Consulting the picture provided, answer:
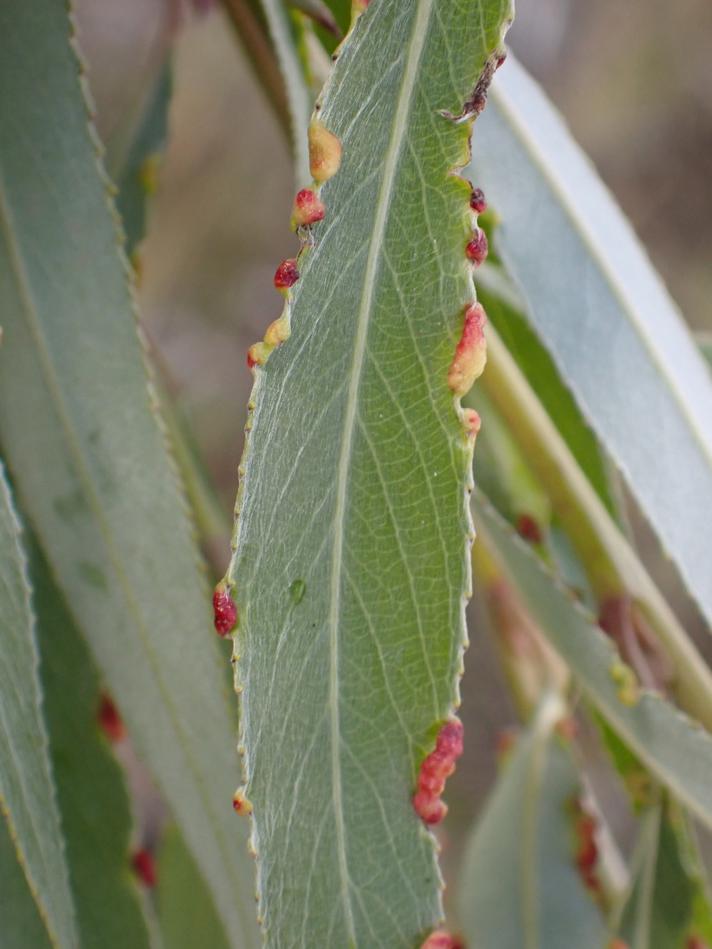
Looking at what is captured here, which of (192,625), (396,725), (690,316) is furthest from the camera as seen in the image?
(690,316)

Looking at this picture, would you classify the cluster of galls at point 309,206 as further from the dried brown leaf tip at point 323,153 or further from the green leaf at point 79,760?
the green leaf at point 79,760

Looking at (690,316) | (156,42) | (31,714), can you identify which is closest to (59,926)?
(31,714)

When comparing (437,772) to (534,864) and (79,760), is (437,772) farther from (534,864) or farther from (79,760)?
(534,864)

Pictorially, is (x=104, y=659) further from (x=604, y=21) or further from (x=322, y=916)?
(x=604, y=21)

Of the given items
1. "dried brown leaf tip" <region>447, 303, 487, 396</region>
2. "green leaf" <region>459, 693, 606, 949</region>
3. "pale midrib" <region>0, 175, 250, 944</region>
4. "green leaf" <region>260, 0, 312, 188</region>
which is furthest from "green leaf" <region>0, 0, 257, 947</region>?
"green leaf" <region>459, 693, 606, 949</region>

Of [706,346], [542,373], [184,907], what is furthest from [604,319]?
[184,907]

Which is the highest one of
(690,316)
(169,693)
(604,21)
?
(604,21)

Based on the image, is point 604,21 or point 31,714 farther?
point 604,21
